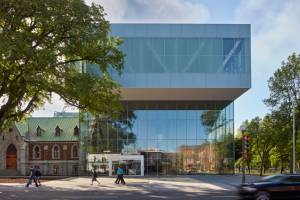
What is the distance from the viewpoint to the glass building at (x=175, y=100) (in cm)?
4709

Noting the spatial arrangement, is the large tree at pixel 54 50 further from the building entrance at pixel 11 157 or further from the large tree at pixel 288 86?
the building entrance at pixel 11 157

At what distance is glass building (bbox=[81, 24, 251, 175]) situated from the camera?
47094 millimetres

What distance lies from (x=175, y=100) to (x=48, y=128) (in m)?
30.0

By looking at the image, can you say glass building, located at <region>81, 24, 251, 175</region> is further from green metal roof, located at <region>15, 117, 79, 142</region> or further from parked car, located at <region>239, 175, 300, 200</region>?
parked car, located at <region>239, 175, 300, 200</region>

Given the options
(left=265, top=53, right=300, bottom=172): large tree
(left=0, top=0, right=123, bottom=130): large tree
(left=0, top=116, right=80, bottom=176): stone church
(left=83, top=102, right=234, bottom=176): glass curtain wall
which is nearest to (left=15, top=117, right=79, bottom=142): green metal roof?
(left=0, top=116, right=80, bottom=176): stone church

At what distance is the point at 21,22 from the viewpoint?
25.5m

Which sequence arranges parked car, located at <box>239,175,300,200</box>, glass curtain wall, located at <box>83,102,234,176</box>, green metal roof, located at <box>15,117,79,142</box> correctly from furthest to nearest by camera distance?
green metal roof, located at <box>15,117,79,142</box> < glass curtain wall, located at <box>83,102,234,176</box> < parked car, located at <box>239,175,300,200</box>

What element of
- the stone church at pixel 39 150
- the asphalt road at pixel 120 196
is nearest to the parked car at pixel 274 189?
the asphalt road at pixel 120 196

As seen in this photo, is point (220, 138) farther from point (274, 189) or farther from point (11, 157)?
point (274, 189)

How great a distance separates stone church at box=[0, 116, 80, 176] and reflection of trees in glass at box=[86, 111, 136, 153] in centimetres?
1591

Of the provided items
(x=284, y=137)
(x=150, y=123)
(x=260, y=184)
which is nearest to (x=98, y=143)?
(x=150, y=123)

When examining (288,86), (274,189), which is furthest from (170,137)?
(274,189)

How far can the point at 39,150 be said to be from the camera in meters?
73.8

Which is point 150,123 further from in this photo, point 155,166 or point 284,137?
point 284,137
